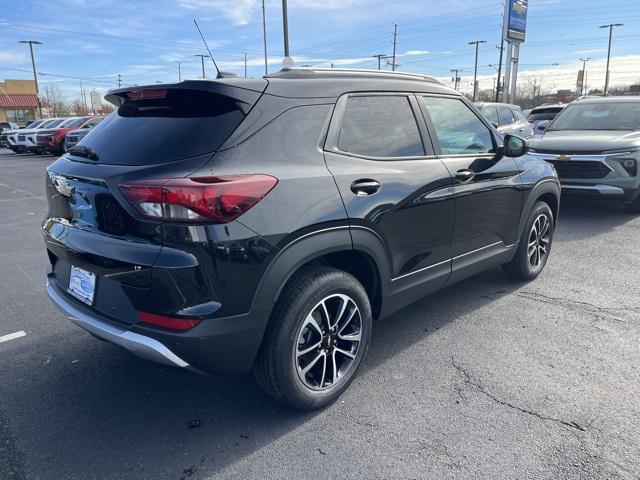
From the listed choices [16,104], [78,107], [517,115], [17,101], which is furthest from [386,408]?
[78,107]

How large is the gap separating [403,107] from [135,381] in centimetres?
247

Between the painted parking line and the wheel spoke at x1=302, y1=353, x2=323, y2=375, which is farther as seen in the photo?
the painted parking line

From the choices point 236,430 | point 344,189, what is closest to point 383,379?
point 236,430

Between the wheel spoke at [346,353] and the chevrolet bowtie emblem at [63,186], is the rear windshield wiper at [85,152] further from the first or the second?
the wheel spoke at [346,353]

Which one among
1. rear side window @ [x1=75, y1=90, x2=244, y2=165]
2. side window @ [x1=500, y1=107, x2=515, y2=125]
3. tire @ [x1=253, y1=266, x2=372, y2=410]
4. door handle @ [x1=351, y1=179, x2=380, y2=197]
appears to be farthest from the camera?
side window @ [x1=500, y1=107, x2=515, y2=125]

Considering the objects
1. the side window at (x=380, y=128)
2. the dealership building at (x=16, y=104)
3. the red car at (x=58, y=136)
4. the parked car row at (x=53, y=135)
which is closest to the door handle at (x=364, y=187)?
the side window at (x=380, y=128)

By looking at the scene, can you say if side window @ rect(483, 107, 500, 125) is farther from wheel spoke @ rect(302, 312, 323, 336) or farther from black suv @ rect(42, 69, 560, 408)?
wheel spoke @ rect(302, 312, 323, 336)

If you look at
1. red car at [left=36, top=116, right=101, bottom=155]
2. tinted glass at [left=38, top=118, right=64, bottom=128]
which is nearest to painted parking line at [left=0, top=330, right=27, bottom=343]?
red car at [left=36, top=116, right=101, bottom=155]

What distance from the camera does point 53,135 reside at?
68.1 ft

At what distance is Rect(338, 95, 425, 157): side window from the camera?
2961mm

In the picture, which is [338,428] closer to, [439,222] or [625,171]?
[439,222]

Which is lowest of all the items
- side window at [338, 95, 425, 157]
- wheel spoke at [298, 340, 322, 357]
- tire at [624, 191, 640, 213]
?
tire at [624, 191, 640, 213]

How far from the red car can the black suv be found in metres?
20.0

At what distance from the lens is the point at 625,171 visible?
24.3ft
